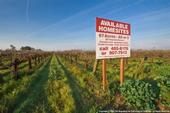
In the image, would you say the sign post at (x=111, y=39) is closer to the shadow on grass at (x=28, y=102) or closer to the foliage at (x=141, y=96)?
the foliage at (x=141, y=96)

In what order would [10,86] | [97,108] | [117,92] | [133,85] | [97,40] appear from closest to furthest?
[97,108]
[133,85]
[97,40]
[117,92]
[10,86]

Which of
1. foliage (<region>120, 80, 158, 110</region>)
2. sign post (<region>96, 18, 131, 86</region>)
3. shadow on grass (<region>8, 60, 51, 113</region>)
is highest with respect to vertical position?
sign post (<region>96, 18, 131, 86</region>)

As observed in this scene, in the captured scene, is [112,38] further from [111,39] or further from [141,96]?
[141,96]

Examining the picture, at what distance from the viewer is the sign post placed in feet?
23.1

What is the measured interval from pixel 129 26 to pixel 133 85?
3.23 m

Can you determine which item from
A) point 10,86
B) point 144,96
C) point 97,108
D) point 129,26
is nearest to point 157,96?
point 144,96

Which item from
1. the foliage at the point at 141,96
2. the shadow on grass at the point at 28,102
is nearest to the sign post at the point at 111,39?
the foliage at the point at 141,96

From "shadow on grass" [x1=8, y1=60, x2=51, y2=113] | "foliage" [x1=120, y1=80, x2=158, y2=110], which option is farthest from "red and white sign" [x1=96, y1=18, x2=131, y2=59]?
"shadow on grass" [x1=8, y1=60, x2=51, y2=113]

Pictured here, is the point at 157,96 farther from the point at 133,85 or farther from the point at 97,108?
the point at 97,108

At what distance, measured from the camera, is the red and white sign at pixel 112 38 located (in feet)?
23.0

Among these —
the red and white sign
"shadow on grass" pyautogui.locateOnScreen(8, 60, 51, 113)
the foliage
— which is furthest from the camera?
the red and white sign

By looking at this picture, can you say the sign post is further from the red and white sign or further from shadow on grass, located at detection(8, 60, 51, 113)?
shadow on grass, located at detection(8, 60, 51, 113)

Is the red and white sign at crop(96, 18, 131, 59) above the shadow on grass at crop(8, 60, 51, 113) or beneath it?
above

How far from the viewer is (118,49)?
26.2 feet
